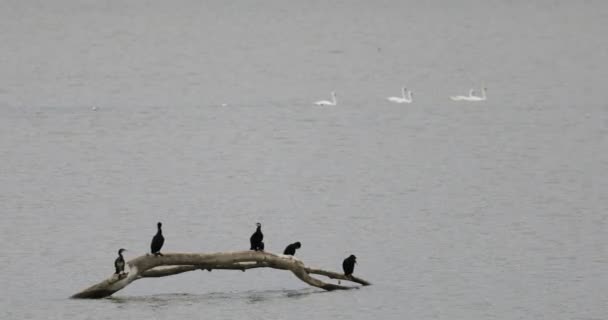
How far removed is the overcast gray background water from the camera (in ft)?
102

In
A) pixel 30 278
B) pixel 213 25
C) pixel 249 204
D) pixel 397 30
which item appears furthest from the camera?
pixel 213 25

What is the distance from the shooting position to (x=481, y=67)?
97.2 meters

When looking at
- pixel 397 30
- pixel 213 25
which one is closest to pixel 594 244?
pixel 397 30

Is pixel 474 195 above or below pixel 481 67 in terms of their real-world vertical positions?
below

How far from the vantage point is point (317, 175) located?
2120 inches

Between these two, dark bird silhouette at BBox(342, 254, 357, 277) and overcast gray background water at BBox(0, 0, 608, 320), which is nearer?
dark bird silhouette at BBox(342, 254, 357, 277)

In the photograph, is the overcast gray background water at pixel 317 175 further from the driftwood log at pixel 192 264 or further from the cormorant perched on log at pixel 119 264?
the cormorant perched on log at pixel 119 264

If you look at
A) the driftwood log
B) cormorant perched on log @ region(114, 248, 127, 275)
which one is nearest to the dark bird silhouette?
the driftwood log

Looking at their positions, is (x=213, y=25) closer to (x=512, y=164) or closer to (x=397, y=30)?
(x=397, y=30)

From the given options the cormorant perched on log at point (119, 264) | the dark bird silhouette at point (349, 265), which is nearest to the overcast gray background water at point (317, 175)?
the dark bird silhouette at point (349, 265)

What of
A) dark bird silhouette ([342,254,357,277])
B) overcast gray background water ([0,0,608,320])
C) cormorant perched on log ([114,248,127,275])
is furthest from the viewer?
overcast gray background water ([0,0,608,320])

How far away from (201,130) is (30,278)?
3591 centimetres

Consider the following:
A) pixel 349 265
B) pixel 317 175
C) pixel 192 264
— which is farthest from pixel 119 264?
pixel 317 175

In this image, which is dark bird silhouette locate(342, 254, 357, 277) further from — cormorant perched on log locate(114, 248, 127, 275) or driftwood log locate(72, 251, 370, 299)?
cormorant perched on log locate(114, 248, 127, 275)
